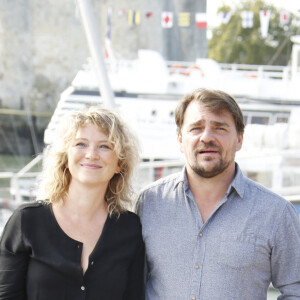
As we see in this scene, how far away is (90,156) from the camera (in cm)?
183

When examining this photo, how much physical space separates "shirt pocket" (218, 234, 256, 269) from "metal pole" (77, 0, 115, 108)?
99.8 inches

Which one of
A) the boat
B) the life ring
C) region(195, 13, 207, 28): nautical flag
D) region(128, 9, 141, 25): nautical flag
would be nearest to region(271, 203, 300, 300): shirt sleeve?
the boat

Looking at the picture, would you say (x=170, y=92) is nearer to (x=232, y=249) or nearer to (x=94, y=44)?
(x=94, y=44)

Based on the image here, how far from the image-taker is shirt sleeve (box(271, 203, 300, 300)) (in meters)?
1.74

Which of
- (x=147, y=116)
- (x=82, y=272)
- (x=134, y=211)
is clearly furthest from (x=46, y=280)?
(x=147, y=116)

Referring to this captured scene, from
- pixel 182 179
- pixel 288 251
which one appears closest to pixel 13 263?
pixel 182 179

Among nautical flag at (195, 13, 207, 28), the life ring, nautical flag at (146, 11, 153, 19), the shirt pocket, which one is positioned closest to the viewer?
the shirt pocket

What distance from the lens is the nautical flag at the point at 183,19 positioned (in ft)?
33.2

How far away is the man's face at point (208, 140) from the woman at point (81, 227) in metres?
0.22

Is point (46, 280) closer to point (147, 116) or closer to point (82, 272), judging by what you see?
point (82, 272)

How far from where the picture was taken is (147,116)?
11203mm

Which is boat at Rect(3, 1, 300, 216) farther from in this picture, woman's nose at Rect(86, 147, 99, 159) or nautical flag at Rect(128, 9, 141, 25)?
woman's nose at Rect(86, 147, 99, 159)

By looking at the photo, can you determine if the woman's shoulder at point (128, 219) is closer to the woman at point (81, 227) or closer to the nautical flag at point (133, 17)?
the woman at point (81, 227)

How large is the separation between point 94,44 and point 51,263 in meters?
2.65
